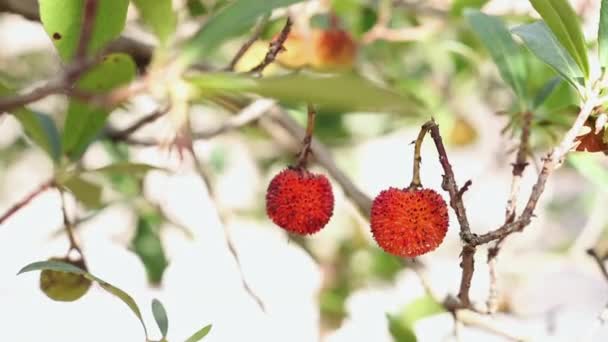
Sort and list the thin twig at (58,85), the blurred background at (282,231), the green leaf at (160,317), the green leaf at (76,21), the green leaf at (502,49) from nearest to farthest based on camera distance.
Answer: the thin twig at (58,85) → the green leaf at (76,21) → the green leaf at (160,317) → the green leaf at (502,49) → the blurred background at (282,231)

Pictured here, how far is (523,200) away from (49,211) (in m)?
1.26

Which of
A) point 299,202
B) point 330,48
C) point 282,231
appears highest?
point 299,202

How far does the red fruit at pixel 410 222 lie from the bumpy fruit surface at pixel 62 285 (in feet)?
0.97

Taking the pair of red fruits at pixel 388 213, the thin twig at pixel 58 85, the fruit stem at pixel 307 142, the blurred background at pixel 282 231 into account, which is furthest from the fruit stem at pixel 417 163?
the thin twig at pixel 58 85

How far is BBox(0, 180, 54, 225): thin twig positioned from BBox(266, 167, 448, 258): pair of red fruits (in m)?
0.22

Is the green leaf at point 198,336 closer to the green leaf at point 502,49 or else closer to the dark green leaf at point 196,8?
the green leaf at point 502,49

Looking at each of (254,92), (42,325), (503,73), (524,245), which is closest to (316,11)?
(503,73)

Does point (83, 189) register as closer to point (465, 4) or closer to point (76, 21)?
point (76, 21)

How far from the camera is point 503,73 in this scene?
99 cm

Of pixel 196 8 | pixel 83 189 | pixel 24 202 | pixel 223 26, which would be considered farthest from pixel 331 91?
pixel 196 8

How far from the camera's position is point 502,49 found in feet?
3.22

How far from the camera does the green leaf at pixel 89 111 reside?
0.78 metres

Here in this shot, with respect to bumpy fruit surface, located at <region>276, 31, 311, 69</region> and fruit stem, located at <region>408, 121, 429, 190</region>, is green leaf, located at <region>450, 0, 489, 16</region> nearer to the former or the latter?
bumpy fruit surface, located at <region>276, 31, 311, 69</region>

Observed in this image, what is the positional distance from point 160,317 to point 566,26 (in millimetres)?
453
